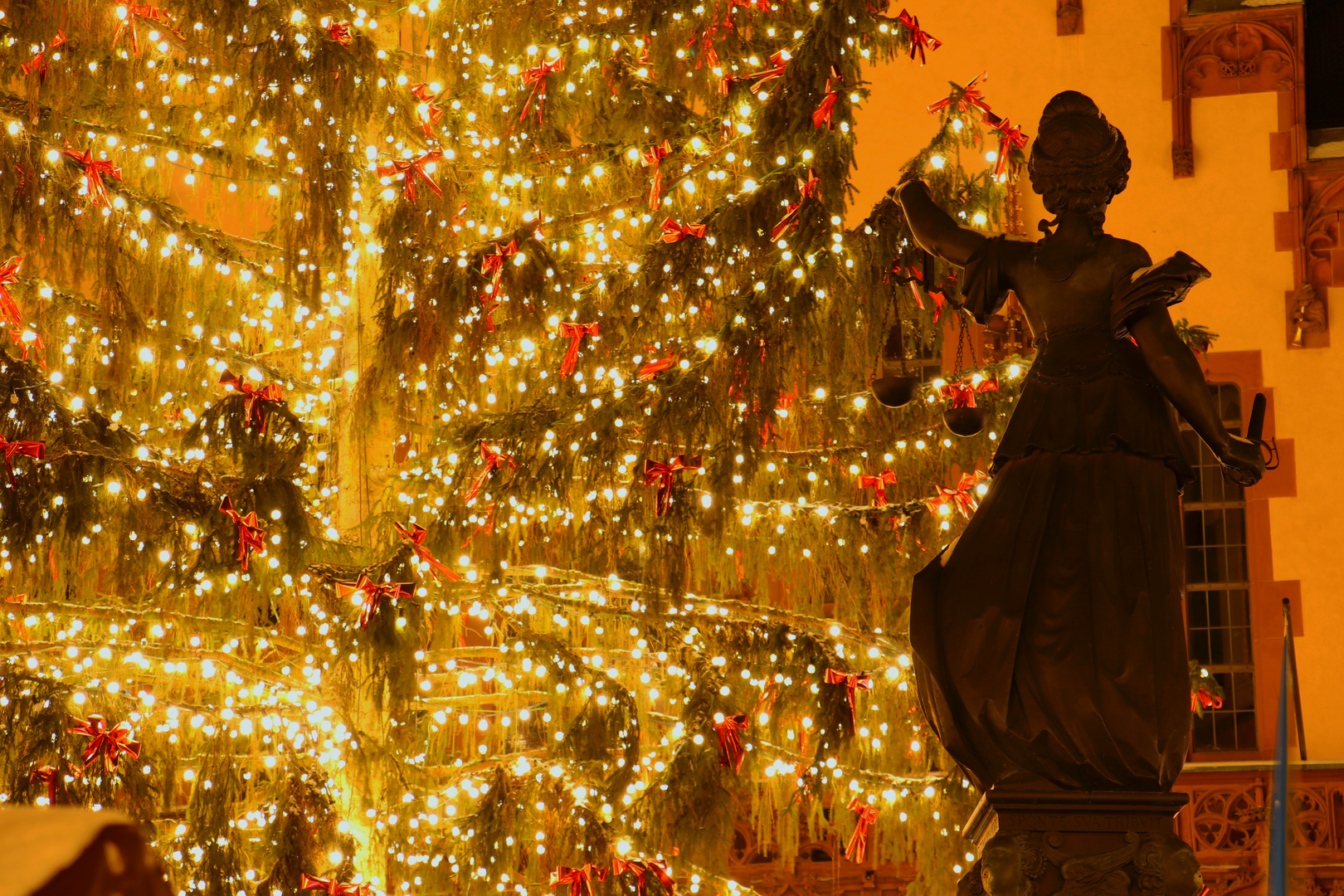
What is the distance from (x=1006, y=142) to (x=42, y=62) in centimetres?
380

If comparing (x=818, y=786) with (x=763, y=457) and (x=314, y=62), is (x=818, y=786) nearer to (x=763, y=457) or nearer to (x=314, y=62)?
(x=763, y=457)

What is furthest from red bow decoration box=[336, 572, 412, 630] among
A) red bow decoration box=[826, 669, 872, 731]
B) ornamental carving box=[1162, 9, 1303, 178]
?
ornamental carving box=[1162, 9, 1303, 178]

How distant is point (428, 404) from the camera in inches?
273

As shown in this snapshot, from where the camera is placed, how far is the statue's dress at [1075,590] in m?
2.72

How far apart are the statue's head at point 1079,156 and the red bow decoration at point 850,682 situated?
11.2 ft

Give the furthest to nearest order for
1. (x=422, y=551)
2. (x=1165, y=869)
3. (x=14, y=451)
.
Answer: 1. (x=422, y=551)
2. (x=14, y=451)
3. (x=1165, y=869)

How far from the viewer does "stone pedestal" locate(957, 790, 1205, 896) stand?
265cm

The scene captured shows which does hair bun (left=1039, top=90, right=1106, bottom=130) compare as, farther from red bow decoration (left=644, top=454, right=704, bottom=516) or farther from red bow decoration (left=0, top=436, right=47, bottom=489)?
red bow decoration (left=0, top=436, right=47, bottom=489)

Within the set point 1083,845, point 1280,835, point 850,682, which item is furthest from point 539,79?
point 1280,835

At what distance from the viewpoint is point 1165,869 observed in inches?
104

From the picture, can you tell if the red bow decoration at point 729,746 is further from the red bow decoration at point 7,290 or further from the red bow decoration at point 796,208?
the red bow decoration at point 7,290

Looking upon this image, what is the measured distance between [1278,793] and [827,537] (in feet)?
14.2

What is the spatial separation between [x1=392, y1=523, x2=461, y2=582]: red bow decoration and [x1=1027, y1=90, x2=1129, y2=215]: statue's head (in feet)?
10.7

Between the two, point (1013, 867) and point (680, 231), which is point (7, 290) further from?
point (1013, 867)
